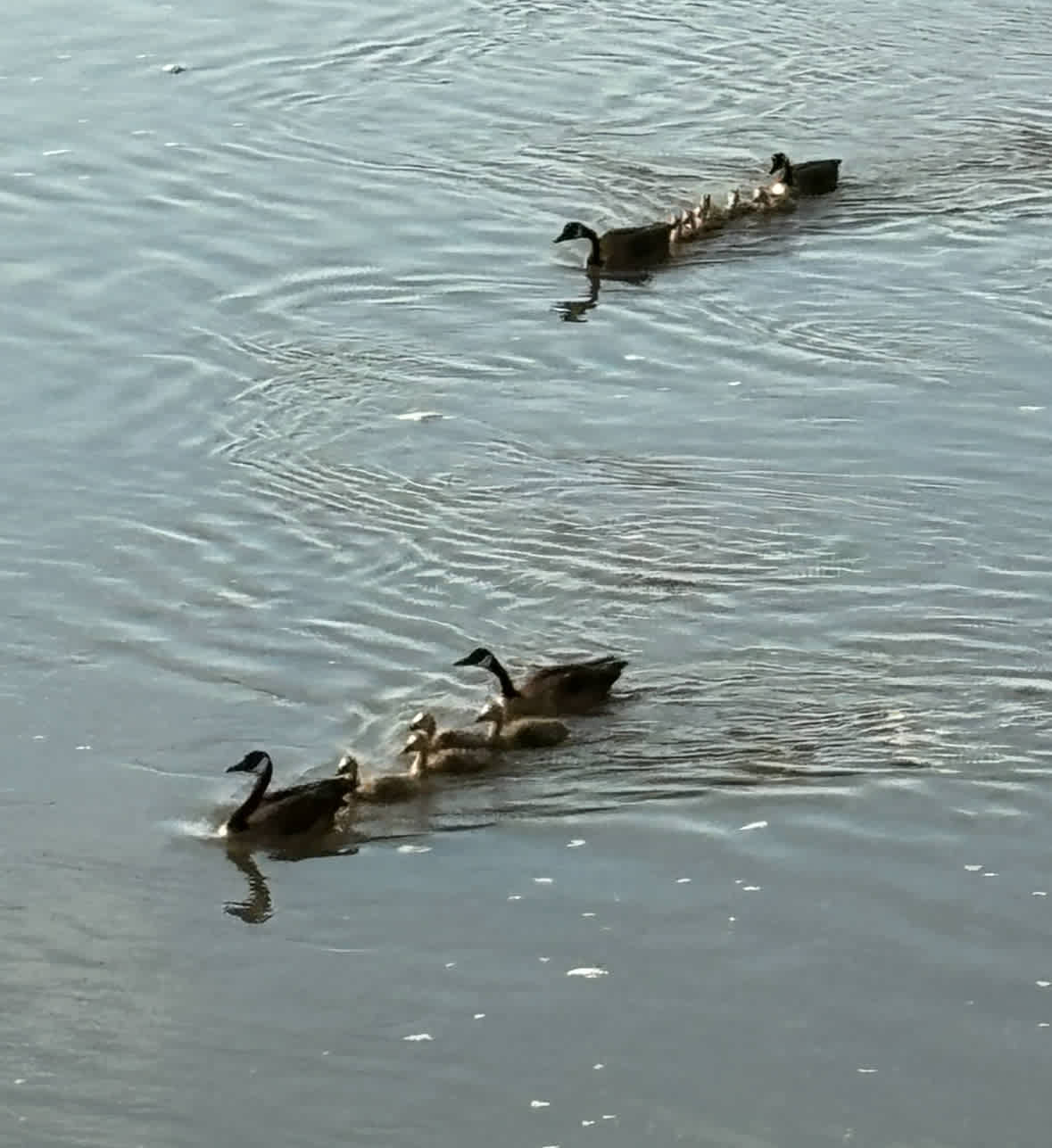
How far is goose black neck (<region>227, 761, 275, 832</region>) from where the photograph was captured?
12.4 metres

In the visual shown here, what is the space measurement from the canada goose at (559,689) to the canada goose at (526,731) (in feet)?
0.27

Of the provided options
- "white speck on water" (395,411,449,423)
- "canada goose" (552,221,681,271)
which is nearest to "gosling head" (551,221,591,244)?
"canada goose" (552,221,681,271)

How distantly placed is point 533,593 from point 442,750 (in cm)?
230

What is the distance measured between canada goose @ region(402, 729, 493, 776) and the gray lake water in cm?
13

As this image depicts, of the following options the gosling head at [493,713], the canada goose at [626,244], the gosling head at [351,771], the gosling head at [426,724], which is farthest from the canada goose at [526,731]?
the canada goose at [626,244]

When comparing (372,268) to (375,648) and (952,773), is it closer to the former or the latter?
(375,648)

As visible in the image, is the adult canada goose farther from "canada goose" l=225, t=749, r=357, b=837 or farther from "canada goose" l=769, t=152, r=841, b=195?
"canada goose" l=769, t=152, r=841, b=195

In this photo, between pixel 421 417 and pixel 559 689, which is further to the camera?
pixel 421 417

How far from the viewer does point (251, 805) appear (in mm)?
12406

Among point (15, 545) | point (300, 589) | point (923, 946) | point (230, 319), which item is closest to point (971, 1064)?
point (923, 946)

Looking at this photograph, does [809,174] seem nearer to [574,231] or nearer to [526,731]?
[574,231]

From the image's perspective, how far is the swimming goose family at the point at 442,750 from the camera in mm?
12391

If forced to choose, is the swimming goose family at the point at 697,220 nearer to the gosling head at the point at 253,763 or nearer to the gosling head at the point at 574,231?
the gosling head at the point at 574,231

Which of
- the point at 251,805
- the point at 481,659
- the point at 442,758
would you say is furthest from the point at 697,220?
the point at 251,805
